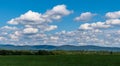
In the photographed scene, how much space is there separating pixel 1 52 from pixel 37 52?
37.1ft

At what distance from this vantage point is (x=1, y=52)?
10975cm

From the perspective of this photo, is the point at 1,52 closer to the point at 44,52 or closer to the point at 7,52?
the point at 7,52

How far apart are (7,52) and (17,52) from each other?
3.19 metres

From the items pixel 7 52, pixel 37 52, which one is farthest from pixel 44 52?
pixel 7 52

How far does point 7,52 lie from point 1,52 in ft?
8.35

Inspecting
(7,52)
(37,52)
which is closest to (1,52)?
(7,52)

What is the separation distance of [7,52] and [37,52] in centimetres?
1014

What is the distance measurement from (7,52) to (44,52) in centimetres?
1193

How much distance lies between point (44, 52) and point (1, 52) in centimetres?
1338

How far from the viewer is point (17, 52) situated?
112625 mm

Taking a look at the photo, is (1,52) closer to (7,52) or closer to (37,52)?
(7,52)

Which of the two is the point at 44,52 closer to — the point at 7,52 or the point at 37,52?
the point at 37,52

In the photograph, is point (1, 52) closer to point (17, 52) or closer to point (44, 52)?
point (17, 52)

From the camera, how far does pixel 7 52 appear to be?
11175 cm
